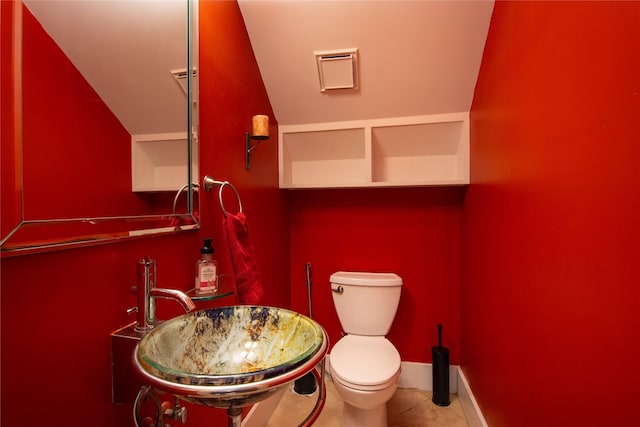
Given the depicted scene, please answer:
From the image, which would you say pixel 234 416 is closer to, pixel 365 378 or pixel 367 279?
pixel 365 378

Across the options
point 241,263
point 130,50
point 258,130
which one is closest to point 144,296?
point 241,263

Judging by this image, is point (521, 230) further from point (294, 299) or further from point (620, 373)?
point (294, 299)

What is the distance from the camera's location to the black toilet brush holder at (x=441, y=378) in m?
1.79

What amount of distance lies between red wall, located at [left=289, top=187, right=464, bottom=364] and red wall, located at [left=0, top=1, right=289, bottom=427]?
899mm

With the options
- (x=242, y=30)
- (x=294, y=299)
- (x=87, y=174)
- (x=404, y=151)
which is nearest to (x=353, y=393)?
(x=294, y=299)

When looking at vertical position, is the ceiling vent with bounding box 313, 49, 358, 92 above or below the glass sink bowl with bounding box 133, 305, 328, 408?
above

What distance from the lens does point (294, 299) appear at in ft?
7.23

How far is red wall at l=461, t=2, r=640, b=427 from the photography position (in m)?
0.59

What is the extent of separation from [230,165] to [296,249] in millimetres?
1018

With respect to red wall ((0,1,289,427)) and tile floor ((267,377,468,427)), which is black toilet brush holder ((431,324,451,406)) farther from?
red wall ((0,1,289,427))

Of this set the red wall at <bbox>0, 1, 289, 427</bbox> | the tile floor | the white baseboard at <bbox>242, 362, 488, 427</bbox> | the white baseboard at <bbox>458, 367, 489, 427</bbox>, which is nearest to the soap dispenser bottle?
the red wall at <bbox>0, 1, 289, 427</bbox>

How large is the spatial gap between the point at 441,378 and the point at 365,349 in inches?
23.7

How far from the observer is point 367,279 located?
1.85m

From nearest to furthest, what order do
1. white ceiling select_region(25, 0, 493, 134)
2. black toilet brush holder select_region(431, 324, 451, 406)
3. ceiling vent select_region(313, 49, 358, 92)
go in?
white ceiling select_region(25, 0, 493, 134) < ceiling vent select_region(313, 49, 358, 92) < black toilet brush holder select_region(431, 324, 451, 406)
